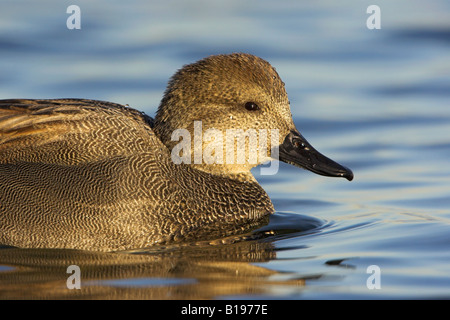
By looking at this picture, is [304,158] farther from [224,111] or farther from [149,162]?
[149,162]

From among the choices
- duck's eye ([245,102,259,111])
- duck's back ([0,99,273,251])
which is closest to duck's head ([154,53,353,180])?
duck's eye ([245,102,259,111])

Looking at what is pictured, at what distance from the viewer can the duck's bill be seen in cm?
707

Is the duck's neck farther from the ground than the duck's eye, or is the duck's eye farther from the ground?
the duck's eye

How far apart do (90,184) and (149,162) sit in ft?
1.55

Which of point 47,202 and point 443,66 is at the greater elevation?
point 443,66

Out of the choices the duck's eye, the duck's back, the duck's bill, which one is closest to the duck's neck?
the duck's back

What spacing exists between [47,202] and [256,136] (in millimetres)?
1650

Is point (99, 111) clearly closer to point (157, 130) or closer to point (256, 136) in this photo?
point (157, 130)

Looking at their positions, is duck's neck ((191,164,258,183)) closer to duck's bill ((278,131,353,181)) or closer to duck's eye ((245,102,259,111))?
duck's bill ((278,131,353,181))

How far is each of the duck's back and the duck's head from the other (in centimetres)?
19

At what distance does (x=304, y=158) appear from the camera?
7113mm

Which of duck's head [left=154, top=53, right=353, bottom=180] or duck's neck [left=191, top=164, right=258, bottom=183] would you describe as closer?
duck's head [left=154, top=53, right=353, bottom=180]
